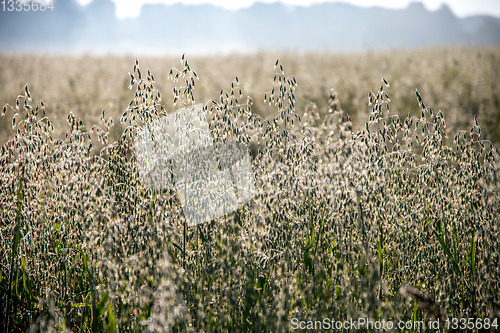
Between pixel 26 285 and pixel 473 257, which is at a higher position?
pixel 473 257

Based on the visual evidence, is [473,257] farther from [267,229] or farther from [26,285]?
[26,285]

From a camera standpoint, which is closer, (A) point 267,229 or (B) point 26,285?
(A) point 267,229

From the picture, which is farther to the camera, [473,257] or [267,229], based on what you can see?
[473,257]

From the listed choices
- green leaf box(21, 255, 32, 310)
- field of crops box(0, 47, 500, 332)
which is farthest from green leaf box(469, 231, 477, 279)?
green leaf box(21, 255, 32, 310)

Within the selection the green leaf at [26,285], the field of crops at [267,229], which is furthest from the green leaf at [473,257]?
the green leaf at [26,285]

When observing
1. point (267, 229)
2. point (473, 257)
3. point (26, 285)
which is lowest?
point (26, 285)

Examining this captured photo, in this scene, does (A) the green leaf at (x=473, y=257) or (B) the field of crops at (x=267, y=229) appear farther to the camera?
(A) the green leaf at (x=473, y=257)

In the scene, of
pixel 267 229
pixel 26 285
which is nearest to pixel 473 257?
pixel 267 229

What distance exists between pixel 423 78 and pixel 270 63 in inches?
252

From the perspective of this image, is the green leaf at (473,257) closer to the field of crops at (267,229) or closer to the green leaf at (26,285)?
the field of crops at (267,229)

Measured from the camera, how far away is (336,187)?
7.89 feet

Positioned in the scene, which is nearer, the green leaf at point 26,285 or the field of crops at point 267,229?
the field of crops at point 267,229

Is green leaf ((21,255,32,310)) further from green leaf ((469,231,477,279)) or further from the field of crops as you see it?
green leaf ((469,231,477,279))

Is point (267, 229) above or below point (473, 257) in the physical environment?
above
